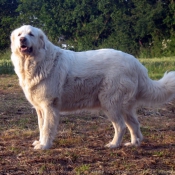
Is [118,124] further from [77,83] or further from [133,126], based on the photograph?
[77,83]

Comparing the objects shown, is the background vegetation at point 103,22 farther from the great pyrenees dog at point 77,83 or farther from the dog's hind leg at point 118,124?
the dog's hind leg at point 118,124

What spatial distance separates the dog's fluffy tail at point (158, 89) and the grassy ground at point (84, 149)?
592 mm

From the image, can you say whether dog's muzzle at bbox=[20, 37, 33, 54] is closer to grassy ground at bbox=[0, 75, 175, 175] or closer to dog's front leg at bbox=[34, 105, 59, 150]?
dog's front leg at bbox=[34, 105, 59, 150]

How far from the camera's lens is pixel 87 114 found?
301 inches

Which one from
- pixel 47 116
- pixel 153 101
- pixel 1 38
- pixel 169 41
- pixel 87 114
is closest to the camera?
pixel 47 116

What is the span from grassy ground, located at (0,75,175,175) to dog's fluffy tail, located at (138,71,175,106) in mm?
592

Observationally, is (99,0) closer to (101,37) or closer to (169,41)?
(101,37)

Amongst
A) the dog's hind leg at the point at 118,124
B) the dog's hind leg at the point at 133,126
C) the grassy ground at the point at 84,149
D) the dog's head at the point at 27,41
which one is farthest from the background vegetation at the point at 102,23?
the dog's head at the point at 27,41

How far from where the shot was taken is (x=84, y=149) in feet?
16.6

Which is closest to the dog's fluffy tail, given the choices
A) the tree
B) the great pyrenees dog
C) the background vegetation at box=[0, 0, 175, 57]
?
the great pyrenees dog

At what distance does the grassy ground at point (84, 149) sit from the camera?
423 centimetres

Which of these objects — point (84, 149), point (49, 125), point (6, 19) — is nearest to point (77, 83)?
point (49, 125)

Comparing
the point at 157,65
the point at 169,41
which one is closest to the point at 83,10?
the point at 169,41

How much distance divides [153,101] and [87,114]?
2.06 m
